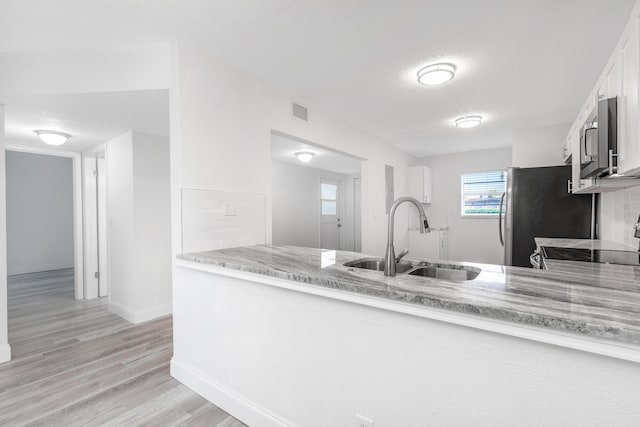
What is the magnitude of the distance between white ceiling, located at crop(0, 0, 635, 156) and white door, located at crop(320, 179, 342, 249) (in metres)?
4.23

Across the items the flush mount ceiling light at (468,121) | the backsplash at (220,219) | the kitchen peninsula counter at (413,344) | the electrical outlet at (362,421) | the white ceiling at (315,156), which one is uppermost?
the flush mount ceiling light at (468,121)

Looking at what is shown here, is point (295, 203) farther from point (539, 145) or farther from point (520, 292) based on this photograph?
point (520, 292)

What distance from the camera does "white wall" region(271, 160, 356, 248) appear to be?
5.76 m

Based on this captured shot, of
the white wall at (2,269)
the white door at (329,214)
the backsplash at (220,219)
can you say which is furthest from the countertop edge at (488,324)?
the white door at (329,214)

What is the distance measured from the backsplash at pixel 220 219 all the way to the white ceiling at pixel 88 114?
35.3 inches

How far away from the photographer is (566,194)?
292 centimetres

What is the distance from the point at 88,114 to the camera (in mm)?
2707

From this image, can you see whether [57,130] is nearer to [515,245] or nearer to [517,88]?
[517,88]

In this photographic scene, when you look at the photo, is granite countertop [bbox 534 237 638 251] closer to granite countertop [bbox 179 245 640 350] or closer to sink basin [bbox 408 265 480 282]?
A: granite countertop [bbox 179 245 640 350]

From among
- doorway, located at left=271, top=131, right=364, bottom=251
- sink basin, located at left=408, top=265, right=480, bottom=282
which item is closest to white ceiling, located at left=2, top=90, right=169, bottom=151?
doorway, located at left=271, top=131, right=364, bottom=251

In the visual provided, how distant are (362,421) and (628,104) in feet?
5.96

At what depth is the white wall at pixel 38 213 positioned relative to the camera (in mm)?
5453

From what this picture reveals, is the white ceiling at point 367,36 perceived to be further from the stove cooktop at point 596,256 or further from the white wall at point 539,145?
the stove cooktop at point 596,256

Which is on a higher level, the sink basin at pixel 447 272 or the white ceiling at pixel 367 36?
the white ceiling at pixel 367 36
